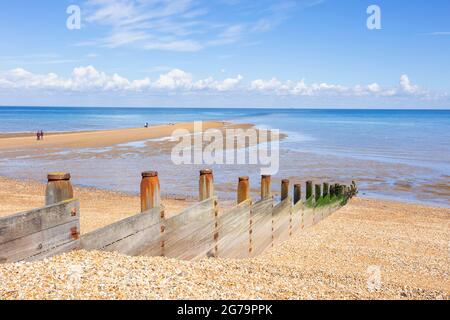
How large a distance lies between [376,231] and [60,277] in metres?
10.0

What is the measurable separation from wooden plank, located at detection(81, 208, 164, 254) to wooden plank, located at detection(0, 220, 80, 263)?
0.64 ft

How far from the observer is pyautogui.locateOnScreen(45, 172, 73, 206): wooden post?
4.76 m

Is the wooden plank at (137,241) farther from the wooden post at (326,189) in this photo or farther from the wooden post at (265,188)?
the wooden post at (326,189)

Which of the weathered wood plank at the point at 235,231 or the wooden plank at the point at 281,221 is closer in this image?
the weathered wood plank at the point at 235,231

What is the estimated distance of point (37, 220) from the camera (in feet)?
14.6

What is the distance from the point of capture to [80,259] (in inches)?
192

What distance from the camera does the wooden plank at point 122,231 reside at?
203 inches

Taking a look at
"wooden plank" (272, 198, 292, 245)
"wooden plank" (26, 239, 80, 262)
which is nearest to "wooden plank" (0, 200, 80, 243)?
"wooden plank" (26, 239, 80, 262)

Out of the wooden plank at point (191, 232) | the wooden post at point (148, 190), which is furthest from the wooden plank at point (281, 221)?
the wooden post at point (148, 190)

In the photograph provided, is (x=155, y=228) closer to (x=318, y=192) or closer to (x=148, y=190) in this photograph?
(x=148, y=190)

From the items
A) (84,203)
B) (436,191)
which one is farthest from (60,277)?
(436,191)

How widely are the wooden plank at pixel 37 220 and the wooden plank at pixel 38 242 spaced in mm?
50
